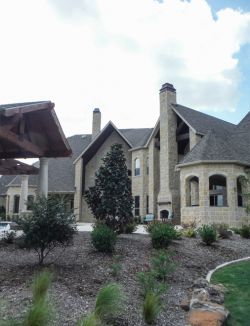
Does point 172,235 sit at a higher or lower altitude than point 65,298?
higher

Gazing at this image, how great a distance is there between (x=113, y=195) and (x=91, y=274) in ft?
18.2

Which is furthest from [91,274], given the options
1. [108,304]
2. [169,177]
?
[169,177]

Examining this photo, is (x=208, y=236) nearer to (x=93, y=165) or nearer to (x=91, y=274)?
(x=91, y=274)

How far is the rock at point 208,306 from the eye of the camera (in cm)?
640

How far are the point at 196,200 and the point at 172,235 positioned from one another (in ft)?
51.3

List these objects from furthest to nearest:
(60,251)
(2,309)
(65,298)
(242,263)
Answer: (242,263)
(60,251)
(65,298)
(2,309)

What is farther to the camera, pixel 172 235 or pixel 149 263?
pixel 172 235

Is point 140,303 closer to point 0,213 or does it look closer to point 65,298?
point 65,298

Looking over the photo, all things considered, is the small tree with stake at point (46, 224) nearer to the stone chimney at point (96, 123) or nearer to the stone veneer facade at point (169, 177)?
the stone veneer facade at point (169, 177)

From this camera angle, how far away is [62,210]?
8828 millimetres

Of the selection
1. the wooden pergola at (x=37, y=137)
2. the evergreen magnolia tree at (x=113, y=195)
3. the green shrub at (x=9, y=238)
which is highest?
the wooden pergola at (x=37, y=137)

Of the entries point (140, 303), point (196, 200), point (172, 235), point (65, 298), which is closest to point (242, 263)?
point (172, 235)

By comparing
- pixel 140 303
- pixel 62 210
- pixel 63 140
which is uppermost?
pixel 63 140

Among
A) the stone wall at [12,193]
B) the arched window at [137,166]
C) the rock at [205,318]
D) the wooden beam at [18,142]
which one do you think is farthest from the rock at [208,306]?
the stone wall at [12,193]
